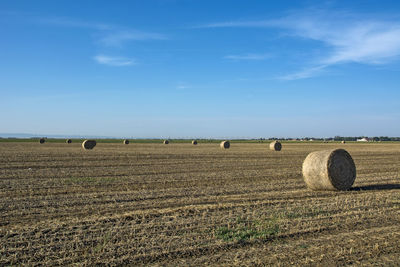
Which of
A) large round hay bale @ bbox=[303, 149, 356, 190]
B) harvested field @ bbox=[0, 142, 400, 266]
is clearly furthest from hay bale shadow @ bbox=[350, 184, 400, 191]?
large round hay bale @ bbox=[303, 149, 356, 190]

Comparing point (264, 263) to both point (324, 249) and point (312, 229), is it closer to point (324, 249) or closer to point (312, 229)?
point (324, 249)

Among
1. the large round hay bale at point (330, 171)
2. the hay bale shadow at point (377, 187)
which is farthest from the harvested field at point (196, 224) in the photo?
the large round hay bale at point (330, 171)

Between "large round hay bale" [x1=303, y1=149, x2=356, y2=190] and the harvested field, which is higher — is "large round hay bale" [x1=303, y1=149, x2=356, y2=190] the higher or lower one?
the higher one

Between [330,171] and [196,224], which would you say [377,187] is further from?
[196,224]

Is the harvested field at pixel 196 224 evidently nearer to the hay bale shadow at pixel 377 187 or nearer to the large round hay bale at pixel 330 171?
the hay bale shadow at pixel 377 187

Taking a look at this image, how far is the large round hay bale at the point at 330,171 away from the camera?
13.2m

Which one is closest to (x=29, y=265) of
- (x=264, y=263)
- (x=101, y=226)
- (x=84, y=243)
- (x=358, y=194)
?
(x=84, y=243)

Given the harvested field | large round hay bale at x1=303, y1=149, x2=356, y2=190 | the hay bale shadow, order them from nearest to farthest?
the harvested field, large round hay bale at x1=303, y1=149, x2=356, y2=190, the hay bale shadow

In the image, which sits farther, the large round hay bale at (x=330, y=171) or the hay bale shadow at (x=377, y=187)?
the hay bale shadow at (x=377, y=187)

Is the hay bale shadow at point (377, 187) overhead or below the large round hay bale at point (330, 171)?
below

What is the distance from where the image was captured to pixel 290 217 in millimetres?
8680

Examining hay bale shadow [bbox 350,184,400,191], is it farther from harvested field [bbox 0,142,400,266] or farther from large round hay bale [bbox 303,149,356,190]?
large round hay bale [bbox 303,149,356,190]

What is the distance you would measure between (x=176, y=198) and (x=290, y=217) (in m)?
3.82

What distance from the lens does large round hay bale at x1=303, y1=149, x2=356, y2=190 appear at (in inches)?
520
